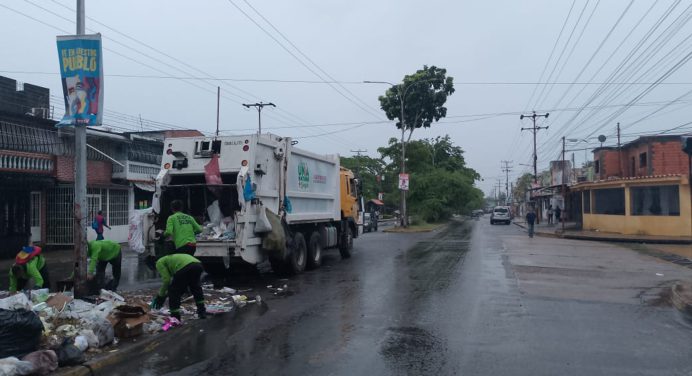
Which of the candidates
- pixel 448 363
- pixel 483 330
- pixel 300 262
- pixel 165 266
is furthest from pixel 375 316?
pixel 300 262

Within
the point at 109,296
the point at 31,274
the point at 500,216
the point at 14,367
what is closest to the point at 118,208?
the point at 31,274

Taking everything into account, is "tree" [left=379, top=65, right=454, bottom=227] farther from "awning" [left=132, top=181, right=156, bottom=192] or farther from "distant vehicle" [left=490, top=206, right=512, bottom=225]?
"awning" [left=132, top=181, right=156, bottom=192]

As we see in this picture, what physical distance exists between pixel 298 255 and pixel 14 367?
8481 millimetres

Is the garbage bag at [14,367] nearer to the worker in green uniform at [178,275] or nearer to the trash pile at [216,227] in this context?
the worker in green uniform at [178,275]

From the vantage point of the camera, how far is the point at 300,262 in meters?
13.4

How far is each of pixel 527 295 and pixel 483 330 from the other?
3.19 meters

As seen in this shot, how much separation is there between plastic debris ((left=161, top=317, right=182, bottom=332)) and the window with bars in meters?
16.5

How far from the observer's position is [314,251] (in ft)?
46.8

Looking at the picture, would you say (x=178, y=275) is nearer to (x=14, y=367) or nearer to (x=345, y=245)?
(x=14, y=367)

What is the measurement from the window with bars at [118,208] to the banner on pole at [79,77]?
15.2 meters

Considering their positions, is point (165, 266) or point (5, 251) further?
point (5, 251)

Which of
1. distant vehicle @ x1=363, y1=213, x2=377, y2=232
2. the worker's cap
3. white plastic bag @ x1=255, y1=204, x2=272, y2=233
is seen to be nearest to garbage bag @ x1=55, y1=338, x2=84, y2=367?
the worker's cap

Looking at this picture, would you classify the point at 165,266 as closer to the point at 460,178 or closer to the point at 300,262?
the point at 300,262

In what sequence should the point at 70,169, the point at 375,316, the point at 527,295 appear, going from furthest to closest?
the point at 70,169, the point at 527,295, the point at 375,316
